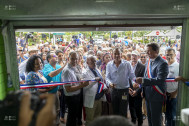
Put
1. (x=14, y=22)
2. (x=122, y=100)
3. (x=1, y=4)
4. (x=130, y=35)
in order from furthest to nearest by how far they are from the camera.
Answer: (x=122, y=100)
(x=130, y=35)
(x=14, y=22)
(x=1, y=4)

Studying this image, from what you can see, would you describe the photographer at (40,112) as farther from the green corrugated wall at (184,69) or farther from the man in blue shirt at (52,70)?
the green corrugated wall at (184,69)

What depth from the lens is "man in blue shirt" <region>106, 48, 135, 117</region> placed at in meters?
2.80

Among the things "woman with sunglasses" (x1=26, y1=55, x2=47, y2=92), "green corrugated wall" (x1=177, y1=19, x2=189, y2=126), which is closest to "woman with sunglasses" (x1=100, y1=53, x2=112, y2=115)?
"woman with sunglasses" (x1=26, y1=55, x2=47, y2=92)

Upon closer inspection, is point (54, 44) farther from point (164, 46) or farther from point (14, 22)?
point (164, 46)

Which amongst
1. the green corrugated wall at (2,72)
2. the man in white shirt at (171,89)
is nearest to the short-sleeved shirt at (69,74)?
the green corrugated wall at (2,72)

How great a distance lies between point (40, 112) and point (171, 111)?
264cm

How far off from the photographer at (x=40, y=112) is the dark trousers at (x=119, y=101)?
2.07 m

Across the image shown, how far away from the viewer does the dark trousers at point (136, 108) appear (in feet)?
10.1

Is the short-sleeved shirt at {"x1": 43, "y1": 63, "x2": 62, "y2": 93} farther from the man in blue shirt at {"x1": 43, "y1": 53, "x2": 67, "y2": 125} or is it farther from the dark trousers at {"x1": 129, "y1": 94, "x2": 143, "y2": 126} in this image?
the dark trousers at {"x1": 129, "y1": 94, "x2": 143, "y2": 126}

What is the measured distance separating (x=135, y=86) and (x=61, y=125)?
5.22 ft

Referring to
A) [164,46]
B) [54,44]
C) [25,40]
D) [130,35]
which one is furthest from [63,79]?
[164,46]

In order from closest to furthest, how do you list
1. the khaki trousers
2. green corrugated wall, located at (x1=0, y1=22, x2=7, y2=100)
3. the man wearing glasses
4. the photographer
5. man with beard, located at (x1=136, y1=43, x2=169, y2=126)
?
the photographer < green corrugated wall, located at (x1=0, y1=22, x2=7, y2=100) < man with beard, located at (x1=136, y1=43, x2=169, y2=126) < the man wearing glasses < the khaki trousers

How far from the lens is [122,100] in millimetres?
2900

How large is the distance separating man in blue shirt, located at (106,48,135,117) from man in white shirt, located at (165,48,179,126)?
616 millimetres
